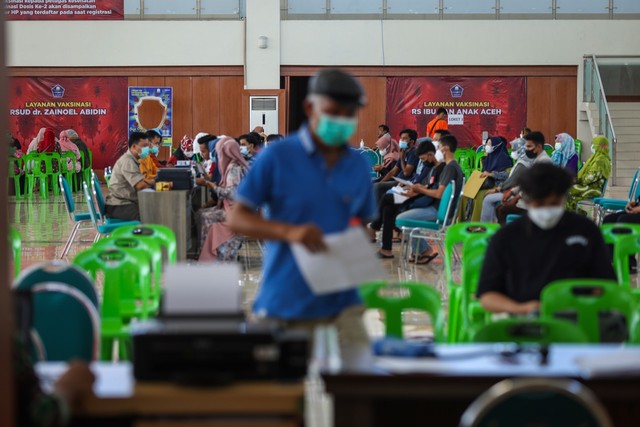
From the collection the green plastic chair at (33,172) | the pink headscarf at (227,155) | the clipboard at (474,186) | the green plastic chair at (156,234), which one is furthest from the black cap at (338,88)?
the green plastic chair at (33,172)

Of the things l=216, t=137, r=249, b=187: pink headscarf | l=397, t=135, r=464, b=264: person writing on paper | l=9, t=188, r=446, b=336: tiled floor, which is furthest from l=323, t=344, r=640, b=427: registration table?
l=216, t=137, r=249, b=187: pink headscarf

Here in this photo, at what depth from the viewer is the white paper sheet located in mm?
3564

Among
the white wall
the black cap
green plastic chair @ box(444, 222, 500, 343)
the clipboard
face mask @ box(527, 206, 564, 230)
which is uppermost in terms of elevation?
the white wall

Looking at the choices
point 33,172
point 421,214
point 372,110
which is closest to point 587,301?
point 421,214

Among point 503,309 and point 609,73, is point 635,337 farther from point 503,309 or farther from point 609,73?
point 609,73

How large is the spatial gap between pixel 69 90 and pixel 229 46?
137 inches

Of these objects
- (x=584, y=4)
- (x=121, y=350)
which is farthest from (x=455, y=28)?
(x=121, y=350)

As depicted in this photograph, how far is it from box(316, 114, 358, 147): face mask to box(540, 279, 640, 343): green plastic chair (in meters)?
1.33

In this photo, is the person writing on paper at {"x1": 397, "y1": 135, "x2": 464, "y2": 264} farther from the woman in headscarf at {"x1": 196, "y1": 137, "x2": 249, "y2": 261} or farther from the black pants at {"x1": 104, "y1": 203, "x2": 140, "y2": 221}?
the black pants at {"x1": 104, "y1": 203, "x2": 140, "y2": 221}

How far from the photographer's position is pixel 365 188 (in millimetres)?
3758

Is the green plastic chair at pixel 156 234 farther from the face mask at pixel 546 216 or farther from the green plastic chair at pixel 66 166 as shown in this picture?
the green plastic chair at pixel 66 166

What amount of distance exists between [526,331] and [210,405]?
142cm

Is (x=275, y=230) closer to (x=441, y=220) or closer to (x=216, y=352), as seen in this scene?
(x=216, y=352)

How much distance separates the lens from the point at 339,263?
141 inches
